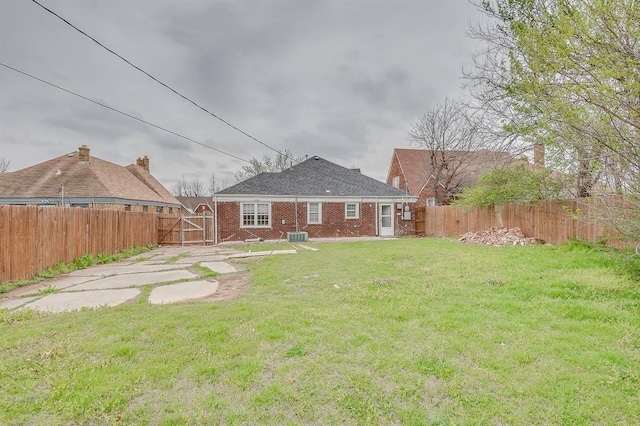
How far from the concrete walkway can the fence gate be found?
27.7 ft

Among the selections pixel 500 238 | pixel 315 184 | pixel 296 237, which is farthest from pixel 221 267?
pixel 315 184

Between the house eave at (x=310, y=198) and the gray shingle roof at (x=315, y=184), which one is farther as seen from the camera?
the gray shingle roof at (x=315, y=184)

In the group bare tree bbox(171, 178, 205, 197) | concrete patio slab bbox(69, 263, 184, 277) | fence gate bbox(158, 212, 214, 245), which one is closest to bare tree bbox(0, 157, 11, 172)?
bare tree bbox(171, 178, 205, 197)

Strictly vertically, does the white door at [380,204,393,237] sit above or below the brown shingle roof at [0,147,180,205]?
below

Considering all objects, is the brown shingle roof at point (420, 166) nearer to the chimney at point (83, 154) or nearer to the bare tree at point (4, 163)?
the chimney at point (83, 154)

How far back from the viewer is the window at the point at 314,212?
18656 millimetres

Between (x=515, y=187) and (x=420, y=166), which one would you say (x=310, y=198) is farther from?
(x=420, y=166)

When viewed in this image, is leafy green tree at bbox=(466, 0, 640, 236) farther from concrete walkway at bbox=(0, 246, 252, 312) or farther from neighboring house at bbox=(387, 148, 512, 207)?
neighboring house at bbox=(387, 148, 512, 207)

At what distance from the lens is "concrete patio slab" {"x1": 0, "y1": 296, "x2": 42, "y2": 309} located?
196 inches

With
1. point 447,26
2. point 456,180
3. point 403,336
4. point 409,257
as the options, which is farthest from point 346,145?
point 403,336

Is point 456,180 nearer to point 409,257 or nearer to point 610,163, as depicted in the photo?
point 409,257

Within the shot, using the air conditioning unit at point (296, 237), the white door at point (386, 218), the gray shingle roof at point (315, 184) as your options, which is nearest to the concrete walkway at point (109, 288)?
the air conditioning unit at point (296, 237)

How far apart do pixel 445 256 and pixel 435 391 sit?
7276mm

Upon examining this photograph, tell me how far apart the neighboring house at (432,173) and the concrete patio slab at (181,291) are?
17.8 meters
